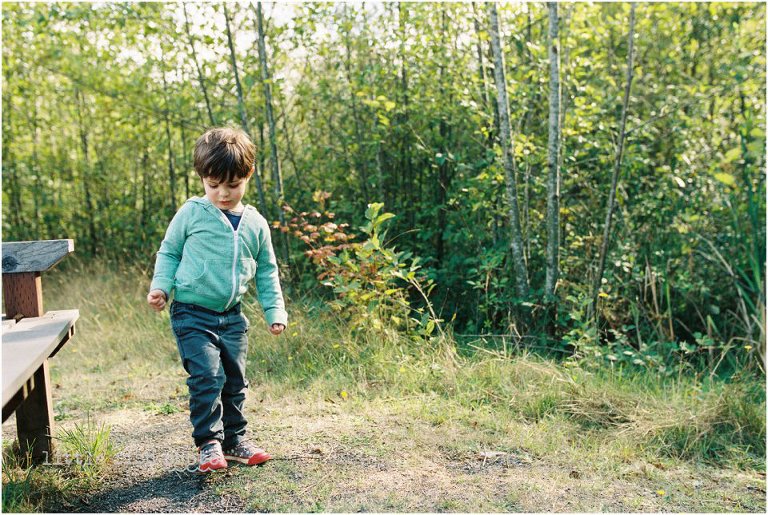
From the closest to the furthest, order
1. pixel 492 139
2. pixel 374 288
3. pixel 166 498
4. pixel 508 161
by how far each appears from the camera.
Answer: pixel 166 498 → pixel 374 288 → pixel 508 161 → pixel 492 139

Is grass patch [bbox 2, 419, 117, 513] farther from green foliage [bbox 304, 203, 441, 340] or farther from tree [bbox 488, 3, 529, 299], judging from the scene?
tree [bbox 488, 3, 529, 299]

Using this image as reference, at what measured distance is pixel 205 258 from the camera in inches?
118

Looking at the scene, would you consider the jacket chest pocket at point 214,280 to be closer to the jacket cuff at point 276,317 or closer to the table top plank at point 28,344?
the jacket cuff at point 276,317

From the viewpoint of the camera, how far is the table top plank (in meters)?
2.12

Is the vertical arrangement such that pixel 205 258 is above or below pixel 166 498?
above

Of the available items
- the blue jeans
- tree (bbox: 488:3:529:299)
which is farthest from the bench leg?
tree (bbox: 488:3:529:299)

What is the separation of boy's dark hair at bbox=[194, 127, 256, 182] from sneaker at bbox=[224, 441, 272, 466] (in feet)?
3.87

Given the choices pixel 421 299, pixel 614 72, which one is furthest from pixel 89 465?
pixel 614 72

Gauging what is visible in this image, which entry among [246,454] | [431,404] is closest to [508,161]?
[431,404]

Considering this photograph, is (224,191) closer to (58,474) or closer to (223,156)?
(223,156)

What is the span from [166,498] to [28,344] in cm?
81

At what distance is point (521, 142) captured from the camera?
5.52 metres

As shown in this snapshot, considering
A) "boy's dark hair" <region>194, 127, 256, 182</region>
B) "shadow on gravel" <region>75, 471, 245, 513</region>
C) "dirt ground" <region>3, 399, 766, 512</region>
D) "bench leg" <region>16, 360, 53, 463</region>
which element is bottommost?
"dirt ground" <region>3, 399, 766, 512</region>

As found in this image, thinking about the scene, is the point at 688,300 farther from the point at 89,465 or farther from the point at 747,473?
the point at 89,465
